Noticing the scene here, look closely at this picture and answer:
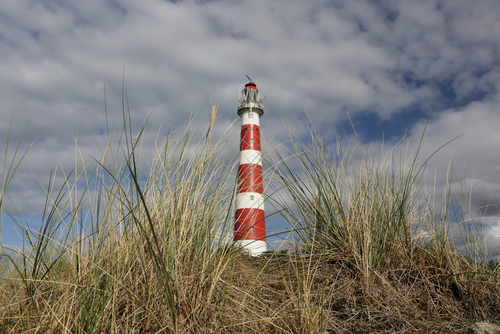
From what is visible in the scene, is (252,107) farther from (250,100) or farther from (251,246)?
(251,246)

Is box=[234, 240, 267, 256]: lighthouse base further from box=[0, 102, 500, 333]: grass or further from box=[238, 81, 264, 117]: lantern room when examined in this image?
box=[238, 81, 264, 117]: lantern room

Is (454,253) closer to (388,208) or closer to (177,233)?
(388,208)

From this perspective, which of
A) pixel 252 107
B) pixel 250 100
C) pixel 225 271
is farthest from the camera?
pixel 250 100

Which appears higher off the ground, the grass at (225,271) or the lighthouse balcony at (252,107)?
the lighthouse balcony at (252,107)

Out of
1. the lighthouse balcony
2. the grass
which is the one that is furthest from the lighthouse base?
the lighthouse balcony

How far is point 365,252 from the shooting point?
2105mm

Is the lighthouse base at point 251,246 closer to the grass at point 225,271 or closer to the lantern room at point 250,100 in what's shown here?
the grass at point 225,271

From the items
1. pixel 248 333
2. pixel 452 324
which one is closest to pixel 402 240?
pixel 452 324

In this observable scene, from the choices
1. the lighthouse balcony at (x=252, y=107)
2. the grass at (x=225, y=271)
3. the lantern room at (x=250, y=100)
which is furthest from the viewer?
the lantern room at (x=250, y=100)

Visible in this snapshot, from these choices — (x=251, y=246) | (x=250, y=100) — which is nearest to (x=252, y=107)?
(x=250, y=100)

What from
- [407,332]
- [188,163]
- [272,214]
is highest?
A: [188,163]

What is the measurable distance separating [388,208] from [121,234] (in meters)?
1.95

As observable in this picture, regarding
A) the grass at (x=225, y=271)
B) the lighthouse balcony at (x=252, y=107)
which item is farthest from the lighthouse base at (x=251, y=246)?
the lighthouse balcony at (x=252, y=107)

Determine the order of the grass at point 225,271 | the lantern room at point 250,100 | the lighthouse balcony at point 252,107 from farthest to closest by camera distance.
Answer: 1. the lantern room at point 250,100
2. the lighthouse balcony at point 252,107
3. the grass at point 225,271
